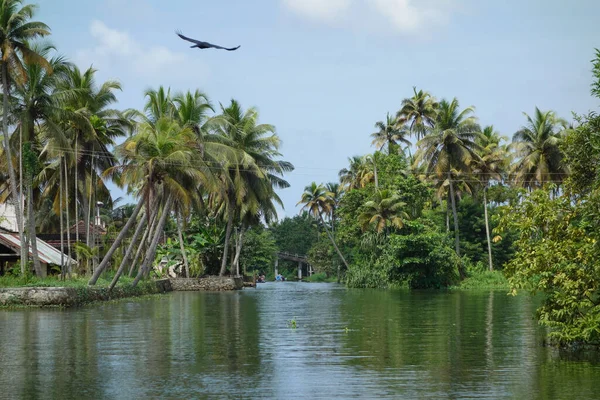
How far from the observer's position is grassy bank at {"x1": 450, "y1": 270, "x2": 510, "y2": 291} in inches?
1965

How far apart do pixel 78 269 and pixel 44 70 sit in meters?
13.0

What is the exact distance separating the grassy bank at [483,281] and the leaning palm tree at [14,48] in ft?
92.1

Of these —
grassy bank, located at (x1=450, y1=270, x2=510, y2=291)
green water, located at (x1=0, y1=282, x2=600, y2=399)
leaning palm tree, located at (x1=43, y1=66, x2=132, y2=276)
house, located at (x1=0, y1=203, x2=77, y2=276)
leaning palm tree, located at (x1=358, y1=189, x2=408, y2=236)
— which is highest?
leaning palm tree, located at (x1=43, y1=66, x2=132, y2=276)

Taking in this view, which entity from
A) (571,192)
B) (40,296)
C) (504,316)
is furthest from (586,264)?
(40,296)

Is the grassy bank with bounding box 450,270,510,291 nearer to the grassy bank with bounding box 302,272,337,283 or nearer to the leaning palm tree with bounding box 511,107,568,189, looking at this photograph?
the leaning palm tree with bounding box 511,107,568,189

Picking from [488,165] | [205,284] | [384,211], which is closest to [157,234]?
[205,284]

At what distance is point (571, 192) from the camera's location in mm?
15148

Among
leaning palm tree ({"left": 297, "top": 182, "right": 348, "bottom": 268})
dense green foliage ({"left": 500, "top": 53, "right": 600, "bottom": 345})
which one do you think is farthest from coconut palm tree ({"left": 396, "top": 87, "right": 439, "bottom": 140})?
dense green foliage ({"left": 500, "top": 53, "right": 600, "bottom": 345})

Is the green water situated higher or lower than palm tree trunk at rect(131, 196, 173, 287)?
lower

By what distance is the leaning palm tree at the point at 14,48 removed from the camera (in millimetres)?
33219

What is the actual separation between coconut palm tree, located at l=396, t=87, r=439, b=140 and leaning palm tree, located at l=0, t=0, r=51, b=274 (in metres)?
35.5

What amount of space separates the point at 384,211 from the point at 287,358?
1511 inches

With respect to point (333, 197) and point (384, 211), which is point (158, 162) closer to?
point (384, 211)

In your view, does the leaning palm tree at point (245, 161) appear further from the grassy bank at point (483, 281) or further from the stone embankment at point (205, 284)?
the grassy bank at point (483, 281)
